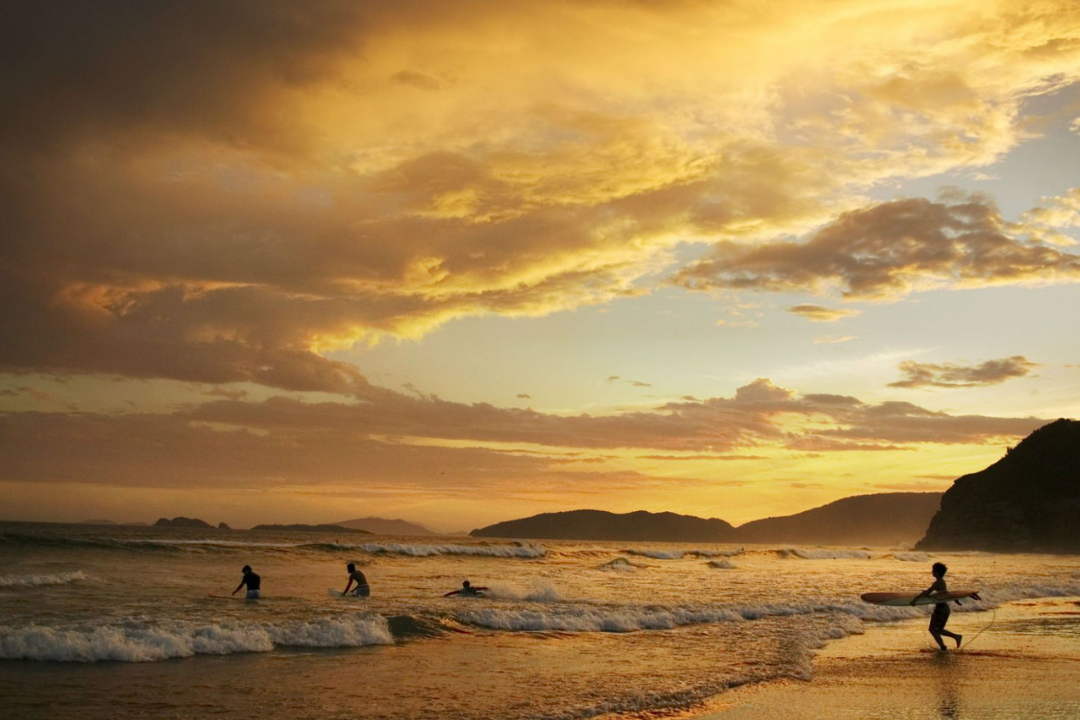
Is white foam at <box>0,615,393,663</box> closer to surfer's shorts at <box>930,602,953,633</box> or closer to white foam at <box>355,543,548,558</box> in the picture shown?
surfer's shorts at <box>930,602,953,633</box>

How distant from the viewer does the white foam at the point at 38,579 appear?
29.8 metres

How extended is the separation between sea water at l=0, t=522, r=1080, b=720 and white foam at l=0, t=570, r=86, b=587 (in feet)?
0.47

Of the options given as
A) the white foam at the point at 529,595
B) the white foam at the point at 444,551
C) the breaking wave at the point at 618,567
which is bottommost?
the white foam at the point at 444,551

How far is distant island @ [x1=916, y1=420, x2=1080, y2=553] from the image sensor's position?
114m

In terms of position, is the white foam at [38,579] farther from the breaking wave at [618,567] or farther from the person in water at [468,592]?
the breaking wave at [618,567]

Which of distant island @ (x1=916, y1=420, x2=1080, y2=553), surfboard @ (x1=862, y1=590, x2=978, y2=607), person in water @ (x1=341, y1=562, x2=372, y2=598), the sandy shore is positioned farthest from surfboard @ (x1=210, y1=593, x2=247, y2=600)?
distant island @ (x1=916, y1=420, x2=1080, y2=553)

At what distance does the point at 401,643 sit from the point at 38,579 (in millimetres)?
20092

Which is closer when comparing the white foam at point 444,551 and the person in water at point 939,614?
the person in water at point 939,614

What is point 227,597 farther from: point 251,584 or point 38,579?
point 38,579

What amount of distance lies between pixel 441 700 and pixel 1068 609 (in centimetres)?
2714

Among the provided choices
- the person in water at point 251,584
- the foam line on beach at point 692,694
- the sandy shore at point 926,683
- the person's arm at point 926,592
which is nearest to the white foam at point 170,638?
the person in water at point 251,584

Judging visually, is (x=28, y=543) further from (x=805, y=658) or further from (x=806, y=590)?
(x=805, y=658)

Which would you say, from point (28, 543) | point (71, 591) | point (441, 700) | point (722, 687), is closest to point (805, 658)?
point (722, 687)

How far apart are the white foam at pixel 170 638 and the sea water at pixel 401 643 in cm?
4
